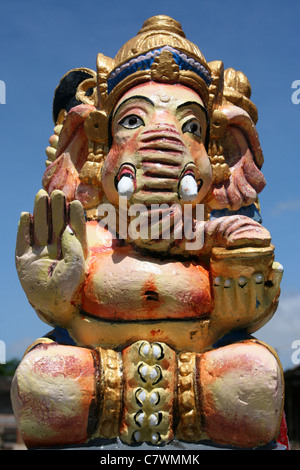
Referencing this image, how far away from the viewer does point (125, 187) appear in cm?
281

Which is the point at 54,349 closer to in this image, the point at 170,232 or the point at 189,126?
the point at 170,232

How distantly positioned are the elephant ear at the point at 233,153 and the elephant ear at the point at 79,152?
698 millimetres

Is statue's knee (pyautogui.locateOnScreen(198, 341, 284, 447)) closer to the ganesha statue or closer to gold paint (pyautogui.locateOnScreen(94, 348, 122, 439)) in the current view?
the ganesha statue

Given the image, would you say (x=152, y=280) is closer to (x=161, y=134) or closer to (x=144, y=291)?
(x=144, y=291)

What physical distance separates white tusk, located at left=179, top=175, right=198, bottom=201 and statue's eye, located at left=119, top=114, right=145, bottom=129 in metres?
0.45

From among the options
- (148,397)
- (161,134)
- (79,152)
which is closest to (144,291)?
(148,397)

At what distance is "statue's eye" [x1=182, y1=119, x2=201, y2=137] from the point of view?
10.1ft

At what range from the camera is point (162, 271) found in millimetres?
2787

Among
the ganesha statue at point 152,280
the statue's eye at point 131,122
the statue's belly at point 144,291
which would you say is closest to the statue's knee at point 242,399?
the ganesha statue at point 152,280

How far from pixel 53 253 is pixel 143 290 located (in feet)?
1.66

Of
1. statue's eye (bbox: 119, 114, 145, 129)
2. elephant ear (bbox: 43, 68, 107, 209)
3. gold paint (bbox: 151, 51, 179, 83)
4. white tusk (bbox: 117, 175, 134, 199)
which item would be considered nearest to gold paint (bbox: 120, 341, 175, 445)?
white tusk (bbox: 117, 175, 134, 199)
